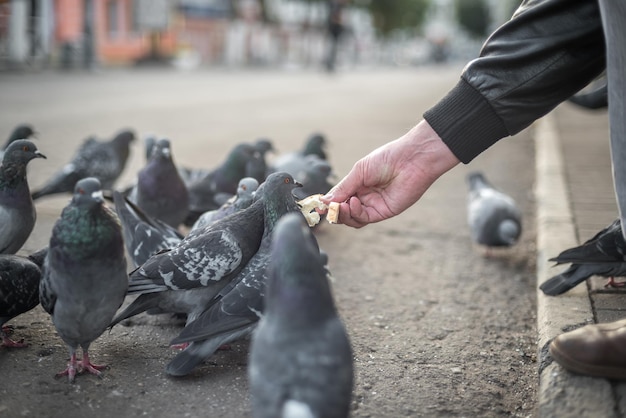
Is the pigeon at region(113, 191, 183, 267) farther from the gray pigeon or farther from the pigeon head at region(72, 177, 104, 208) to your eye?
the gray pigeon

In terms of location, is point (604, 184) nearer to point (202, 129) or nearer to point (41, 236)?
A: point (41, 236)

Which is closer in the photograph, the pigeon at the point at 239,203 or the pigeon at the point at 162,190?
the pigeon at the point at 239,203

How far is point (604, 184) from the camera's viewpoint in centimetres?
566

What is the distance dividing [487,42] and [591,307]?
1197 millimetres

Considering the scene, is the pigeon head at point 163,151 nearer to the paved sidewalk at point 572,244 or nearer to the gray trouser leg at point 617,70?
the paved sidewalk at point 572,244

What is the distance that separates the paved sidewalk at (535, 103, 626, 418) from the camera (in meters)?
2.11

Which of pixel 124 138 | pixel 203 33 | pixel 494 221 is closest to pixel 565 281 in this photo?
pixel 494 221

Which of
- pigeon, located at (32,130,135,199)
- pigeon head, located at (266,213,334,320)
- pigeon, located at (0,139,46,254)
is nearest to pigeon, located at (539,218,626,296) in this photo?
pigeon head, located at (266,213,334,320)

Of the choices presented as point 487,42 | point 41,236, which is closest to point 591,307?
point 487,42

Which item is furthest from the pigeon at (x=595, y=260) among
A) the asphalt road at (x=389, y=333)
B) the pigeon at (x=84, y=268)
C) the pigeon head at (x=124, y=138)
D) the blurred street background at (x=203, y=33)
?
the blurred street background at (x=203, y=33)

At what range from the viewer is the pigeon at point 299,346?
1.65 meters

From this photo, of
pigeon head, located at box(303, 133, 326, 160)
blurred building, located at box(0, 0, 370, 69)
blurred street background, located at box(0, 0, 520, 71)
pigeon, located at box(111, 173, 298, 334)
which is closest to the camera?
pigeon, located at box(111, 173, 298, 334)

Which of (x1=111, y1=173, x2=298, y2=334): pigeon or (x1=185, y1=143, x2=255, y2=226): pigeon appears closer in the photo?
(x1=111, y1=173, x2=298, y2=334): pigeon

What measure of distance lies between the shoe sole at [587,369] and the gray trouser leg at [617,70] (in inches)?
21.2
